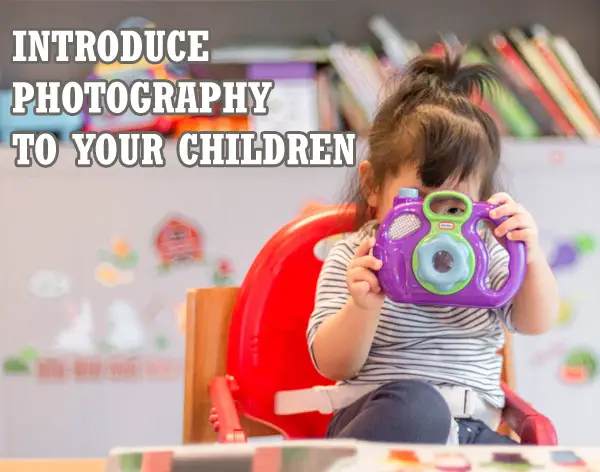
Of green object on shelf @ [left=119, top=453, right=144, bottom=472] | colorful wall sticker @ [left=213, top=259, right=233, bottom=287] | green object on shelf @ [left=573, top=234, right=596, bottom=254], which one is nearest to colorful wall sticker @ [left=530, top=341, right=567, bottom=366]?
green object on shelf @ [left=573, top=234, right=596, bottom=254]

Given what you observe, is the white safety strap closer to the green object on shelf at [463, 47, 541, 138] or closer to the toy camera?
the toy camera

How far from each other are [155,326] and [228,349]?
1.97ft

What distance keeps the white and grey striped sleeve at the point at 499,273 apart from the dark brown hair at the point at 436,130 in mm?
59

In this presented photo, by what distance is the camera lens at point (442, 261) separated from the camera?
1.70 ft

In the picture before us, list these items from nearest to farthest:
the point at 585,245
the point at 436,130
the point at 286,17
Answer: the point at 436,130, the point at 585,245, the point at 286,17

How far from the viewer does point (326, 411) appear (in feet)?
2.22

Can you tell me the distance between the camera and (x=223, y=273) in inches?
51.2

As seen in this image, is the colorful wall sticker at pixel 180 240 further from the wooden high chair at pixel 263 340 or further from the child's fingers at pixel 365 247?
the child's fingers at pixel 365 247

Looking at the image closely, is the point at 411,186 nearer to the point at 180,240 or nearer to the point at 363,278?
the point at 363,278

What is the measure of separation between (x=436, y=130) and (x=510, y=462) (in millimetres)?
309

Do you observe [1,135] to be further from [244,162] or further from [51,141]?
[244,162]

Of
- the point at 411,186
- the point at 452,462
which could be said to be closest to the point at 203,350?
the point at 411,186

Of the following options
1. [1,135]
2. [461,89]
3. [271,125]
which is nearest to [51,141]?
[1,135]

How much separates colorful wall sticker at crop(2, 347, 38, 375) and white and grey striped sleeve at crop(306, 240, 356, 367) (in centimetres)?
79
